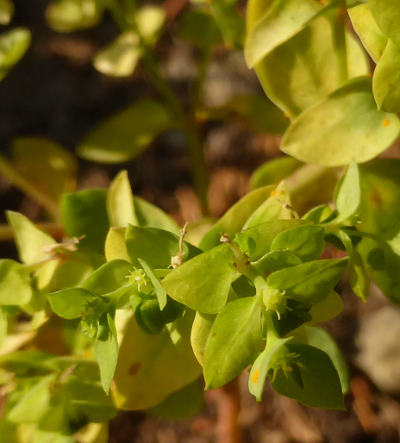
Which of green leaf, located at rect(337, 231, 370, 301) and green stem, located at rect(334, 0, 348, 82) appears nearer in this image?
green leaf, located at rect(337, 231, 370, 301)

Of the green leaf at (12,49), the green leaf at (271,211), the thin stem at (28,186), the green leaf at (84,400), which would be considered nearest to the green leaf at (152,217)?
the green leaf at (271,211)

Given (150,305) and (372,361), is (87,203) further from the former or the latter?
(372,361)

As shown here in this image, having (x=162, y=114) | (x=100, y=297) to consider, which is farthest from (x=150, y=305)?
(x=162, y=114)

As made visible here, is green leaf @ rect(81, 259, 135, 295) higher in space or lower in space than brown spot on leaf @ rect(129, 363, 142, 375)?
higher

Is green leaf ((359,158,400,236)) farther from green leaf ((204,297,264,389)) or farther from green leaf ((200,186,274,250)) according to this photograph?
green leaf ((204,297,264,389))

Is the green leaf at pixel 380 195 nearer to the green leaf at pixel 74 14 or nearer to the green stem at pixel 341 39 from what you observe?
the green stem at pixel 341 39

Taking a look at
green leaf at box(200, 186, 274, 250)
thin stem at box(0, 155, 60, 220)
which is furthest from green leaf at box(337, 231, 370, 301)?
thin stem at box(0, 155, 60, 220)
